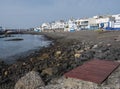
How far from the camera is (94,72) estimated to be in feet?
26.7

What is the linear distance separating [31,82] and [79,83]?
6.06ft

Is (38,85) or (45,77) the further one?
(45,77)

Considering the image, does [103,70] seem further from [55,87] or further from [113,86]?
[55,87]

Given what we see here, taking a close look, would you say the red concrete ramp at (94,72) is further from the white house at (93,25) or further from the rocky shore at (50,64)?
the white house at (93,25)

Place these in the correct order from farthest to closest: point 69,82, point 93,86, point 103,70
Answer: point 103,70, point 69,82, point 93,86

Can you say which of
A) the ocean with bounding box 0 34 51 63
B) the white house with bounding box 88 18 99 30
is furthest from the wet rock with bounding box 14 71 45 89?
the white house with bounding box 88 18 99 30

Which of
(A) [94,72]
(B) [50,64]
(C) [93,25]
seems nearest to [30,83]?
(A) [94,72]

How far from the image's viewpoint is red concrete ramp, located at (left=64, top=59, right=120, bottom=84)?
7.43 metres

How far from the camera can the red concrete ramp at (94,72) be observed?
743 centimetres

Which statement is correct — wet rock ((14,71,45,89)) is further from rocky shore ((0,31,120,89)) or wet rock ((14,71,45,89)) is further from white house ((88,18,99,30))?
white house ((88,18,99,30))

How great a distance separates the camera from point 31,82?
25.3 feet

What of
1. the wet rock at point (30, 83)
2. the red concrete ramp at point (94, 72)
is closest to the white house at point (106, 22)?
the red concrete ramp at point (94, 72)

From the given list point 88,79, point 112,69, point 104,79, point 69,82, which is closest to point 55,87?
point 69,82

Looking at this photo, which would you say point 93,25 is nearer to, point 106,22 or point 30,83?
point 106,22
